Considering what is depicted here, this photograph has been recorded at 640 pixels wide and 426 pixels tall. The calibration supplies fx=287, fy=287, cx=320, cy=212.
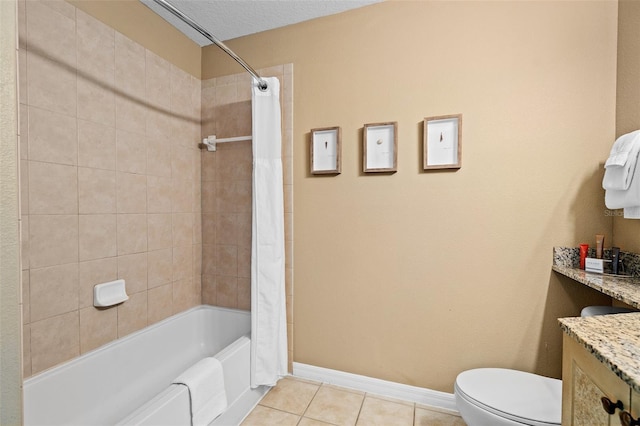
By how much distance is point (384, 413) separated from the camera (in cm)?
163

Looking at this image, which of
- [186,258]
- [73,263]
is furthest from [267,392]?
[73,263]

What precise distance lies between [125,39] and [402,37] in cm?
164

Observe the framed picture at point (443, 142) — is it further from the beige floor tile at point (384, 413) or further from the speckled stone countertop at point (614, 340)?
the beige floor tile at point (384, 413)

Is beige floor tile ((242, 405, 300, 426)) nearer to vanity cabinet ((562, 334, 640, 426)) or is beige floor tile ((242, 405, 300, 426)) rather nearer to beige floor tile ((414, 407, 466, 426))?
beige floor tile ((414, 407, 466, 426))

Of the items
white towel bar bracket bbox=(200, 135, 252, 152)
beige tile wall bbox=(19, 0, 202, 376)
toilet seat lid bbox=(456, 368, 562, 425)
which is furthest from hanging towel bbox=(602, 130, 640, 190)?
beige tile wall bbox=(19, 0, 202, 376)

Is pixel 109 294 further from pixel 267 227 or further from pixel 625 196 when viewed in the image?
pixel 625 196

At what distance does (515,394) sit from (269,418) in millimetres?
1228

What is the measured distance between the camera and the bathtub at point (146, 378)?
1.22m

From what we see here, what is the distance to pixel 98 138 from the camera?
1561 mm

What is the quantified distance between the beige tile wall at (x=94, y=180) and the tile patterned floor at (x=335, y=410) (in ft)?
3.13

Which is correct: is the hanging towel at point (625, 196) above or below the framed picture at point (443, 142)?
below

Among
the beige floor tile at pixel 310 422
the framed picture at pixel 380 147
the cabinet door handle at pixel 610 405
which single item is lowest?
the beige floor tile at pixel 310 422

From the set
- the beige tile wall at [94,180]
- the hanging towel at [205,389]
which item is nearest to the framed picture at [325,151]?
the beige tile wall at [94,180]

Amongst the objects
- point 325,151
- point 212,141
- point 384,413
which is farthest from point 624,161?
point 212,141
